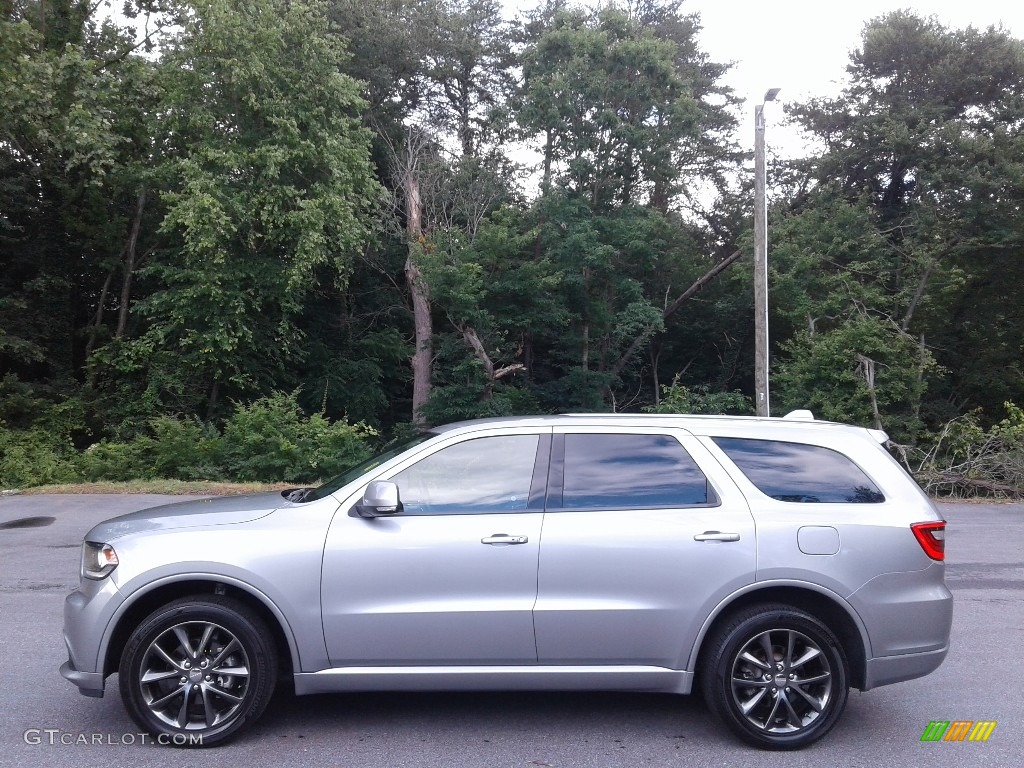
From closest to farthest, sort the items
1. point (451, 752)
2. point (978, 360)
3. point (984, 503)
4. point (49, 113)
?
point (451, 752), point (984, 503), point (49, 113), point (978, 360)

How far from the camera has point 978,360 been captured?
2708cm

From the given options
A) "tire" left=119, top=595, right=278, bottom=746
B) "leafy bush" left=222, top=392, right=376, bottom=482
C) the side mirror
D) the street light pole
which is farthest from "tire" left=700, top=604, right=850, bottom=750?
"leafy bush" left=222, top=392, right=376, bottom=482

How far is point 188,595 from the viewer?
467 cm

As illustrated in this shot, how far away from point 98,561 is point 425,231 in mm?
22473

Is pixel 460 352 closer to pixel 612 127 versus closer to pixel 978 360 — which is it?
pixel 612 127

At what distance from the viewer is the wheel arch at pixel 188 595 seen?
14.8 feet

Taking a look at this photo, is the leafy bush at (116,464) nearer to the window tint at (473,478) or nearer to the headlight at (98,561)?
the headlight at (98,561)

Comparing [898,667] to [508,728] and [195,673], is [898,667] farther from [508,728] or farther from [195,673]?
[195,673]

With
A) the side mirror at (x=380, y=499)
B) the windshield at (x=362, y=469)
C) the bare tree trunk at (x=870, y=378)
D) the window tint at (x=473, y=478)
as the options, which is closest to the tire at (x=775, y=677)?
the window tint at (x=473, y=478)

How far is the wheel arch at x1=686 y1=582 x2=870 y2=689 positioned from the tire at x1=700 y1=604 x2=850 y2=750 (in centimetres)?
6

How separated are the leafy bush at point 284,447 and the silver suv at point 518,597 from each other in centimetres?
1358

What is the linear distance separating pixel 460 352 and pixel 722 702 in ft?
68.2

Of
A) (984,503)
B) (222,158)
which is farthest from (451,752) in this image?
(222,158)

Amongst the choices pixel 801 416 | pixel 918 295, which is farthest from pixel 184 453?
pixel 918 295
